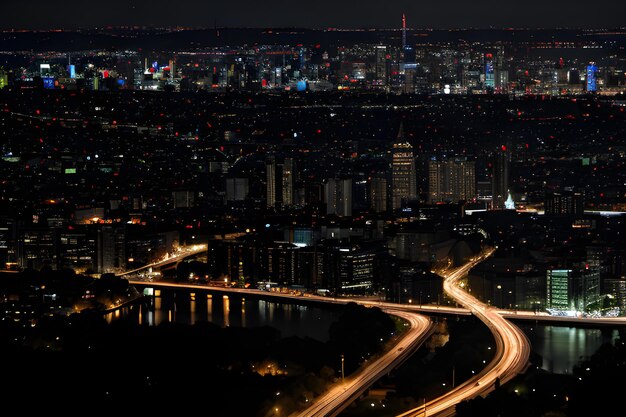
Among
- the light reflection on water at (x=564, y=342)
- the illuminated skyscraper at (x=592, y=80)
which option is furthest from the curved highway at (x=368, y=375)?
the illuminated skyscraper at (x=592, y=80)

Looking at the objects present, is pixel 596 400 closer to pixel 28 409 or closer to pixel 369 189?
pixel 28 409

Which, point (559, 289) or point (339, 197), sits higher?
point (339, 197)

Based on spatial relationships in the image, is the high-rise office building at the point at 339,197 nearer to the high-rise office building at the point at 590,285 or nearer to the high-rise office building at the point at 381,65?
the high-rise office building at the point at 590,285

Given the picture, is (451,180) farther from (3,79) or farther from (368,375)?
(368,375)

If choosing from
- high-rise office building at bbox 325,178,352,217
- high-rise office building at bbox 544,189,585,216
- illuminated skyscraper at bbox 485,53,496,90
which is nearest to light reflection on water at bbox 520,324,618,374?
high-rise office building at bbox 544,189,585,216

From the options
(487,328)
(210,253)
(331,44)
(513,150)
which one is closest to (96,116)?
(331,44)

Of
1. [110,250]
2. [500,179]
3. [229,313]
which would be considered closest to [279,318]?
[229,313]
